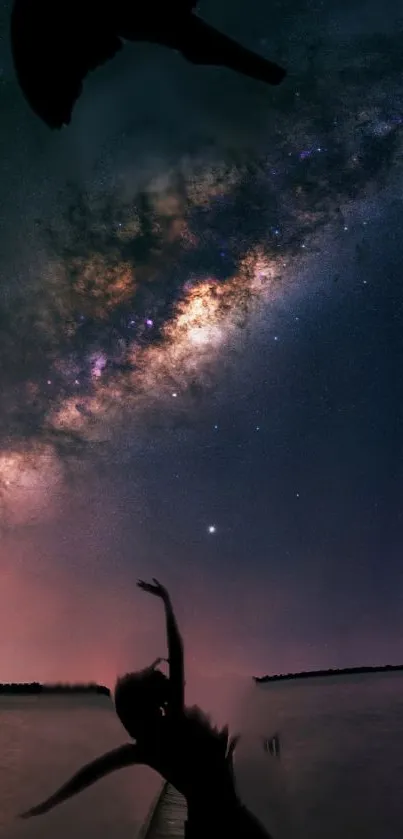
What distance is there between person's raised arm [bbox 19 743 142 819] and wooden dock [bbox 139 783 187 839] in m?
6.75

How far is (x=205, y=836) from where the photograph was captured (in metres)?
3.74

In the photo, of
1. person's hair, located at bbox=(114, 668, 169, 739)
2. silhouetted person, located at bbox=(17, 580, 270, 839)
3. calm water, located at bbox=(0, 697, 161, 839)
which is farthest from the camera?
calm water, located at bbox=(0, 697, 161, 839)

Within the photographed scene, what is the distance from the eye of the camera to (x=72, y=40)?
978mm

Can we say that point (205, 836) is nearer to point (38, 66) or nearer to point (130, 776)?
point (38, 66)

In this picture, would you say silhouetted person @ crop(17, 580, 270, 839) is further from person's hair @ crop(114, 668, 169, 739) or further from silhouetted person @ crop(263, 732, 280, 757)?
silhouetted person @ crop(263, 732, 280, 757)

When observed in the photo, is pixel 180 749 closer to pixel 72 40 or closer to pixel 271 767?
pixel 72 40

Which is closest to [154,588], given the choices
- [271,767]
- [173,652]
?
[173,652]

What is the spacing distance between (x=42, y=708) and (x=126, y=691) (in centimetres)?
1096

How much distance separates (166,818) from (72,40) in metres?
13.7

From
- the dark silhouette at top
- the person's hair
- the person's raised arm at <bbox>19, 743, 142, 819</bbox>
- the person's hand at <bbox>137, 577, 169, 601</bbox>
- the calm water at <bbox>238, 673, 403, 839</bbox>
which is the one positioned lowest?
the calm water at <bbox>238, 673, 403, 839</bbox>

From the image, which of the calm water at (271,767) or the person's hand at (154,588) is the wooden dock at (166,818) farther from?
the person's hand at (154,588)

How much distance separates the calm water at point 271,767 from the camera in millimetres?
11992

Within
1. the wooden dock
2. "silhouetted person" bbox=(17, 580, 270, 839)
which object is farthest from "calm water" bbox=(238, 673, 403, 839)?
"silhouetted person" bbox=(17, 580, 270, 839)

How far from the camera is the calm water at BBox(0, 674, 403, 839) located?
472 inches
